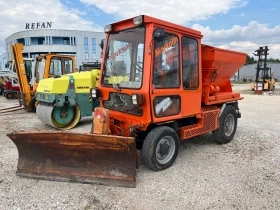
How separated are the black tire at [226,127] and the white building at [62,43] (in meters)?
44.4

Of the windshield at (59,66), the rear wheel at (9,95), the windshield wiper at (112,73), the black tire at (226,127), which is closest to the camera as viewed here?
the windshield wiper at (112,73)

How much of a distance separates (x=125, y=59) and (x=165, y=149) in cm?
160

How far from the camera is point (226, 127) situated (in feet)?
18.2

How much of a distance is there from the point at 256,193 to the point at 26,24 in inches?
2217

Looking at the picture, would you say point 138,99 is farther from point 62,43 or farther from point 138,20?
point 62,43

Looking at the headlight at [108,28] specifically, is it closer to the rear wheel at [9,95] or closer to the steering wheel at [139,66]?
the steering wheel at [139,66]

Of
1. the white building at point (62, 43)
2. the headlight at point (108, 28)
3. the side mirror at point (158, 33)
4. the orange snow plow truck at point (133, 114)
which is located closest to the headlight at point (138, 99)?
the orange snow plow truck at point (133, 114)

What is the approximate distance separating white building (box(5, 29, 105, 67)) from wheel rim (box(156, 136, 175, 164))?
1795 inches

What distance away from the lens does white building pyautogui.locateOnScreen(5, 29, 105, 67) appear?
48188 millimetres

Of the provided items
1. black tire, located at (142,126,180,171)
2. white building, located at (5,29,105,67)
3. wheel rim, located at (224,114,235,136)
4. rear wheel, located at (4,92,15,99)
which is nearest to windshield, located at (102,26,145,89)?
black tire, located at (142,126,180,171)

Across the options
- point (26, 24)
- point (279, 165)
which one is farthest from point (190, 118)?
point (26, 24)

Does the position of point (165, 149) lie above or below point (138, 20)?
below

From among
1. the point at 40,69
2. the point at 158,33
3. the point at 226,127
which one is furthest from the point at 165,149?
the point at 40,69

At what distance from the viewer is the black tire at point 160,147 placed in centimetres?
374
